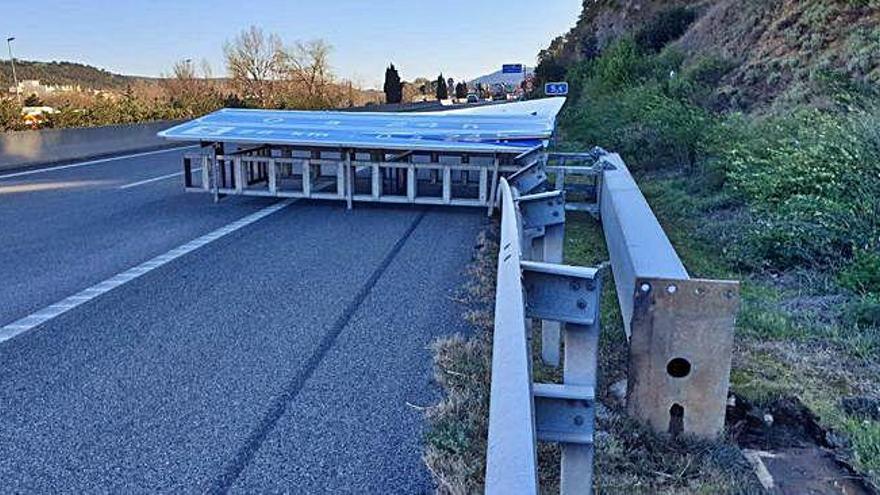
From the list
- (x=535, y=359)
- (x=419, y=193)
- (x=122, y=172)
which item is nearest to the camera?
(x=535, y=359)

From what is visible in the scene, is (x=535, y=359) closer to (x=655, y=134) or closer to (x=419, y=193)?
(x=419, y=193)

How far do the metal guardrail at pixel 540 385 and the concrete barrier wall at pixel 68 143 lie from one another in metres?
19.0

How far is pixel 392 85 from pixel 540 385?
8387 centimetres

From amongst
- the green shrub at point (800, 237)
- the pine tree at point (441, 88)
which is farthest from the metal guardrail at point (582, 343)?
the pine tree at point (441, 88)

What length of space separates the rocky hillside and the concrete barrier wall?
17740 millimetres

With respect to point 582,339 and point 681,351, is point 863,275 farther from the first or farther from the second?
point 582,339

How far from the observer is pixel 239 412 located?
170 inches

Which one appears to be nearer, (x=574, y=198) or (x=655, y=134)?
(x=574, y=198)

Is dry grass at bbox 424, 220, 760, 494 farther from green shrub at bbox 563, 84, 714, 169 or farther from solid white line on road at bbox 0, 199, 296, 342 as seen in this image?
green shrub at bbox 563, 84, 714, 169

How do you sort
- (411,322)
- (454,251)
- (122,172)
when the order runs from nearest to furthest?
(411,322), (454,251), (122,172)

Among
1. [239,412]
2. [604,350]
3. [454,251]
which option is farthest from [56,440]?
[454,251]

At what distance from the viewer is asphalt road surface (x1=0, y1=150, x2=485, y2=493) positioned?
12.2 feet

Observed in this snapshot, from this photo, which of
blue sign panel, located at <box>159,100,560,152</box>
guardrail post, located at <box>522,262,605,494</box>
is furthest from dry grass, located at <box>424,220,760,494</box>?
blue sign panel, located at <box>159,100,560,152</box>

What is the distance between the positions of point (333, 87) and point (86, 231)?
58.8 m
